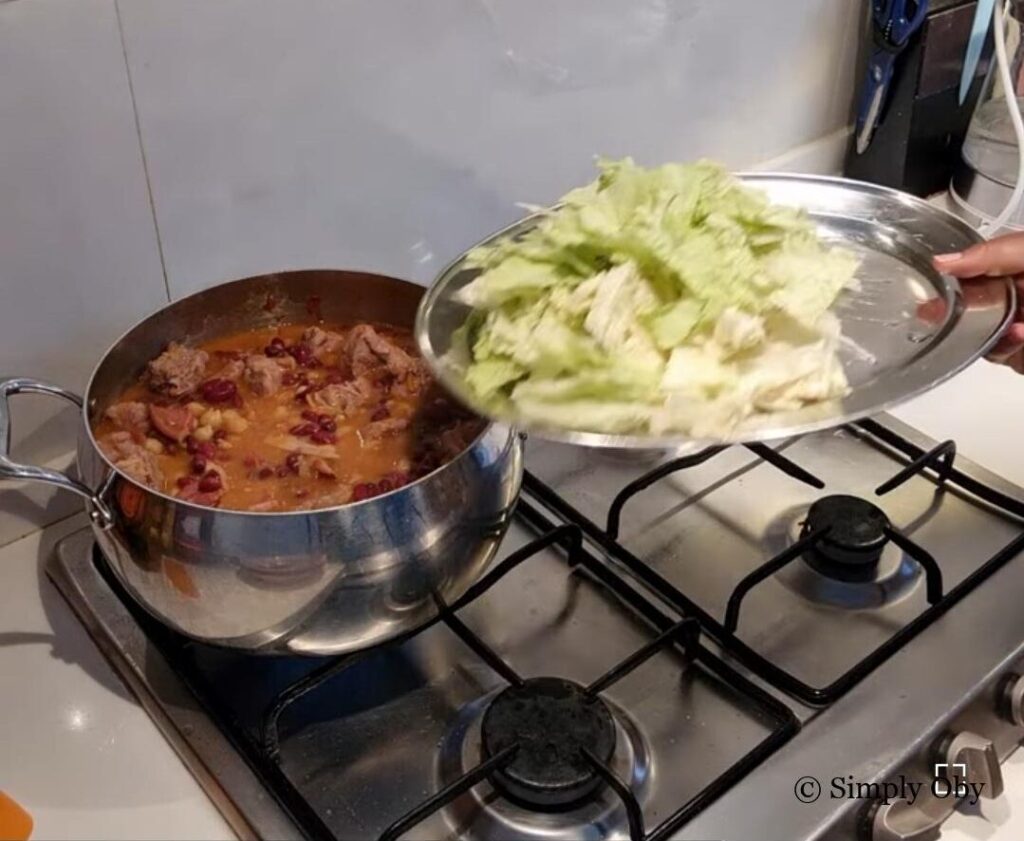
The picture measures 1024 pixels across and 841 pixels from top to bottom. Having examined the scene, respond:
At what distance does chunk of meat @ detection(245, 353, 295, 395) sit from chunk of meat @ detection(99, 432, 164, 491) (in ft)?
0.34

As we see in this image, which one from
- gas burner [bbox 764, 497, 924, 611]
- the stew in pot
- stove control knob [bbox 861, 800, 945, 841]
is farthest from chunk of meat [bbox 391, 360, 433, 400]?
stove control knob [bbox 861, 800, 945, 841]

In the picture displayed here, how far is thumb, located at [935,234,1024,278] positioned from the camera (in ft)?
2.87

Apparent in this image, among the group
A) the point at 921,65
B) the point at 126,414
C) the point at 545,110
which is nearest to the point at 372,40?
the point at 545,110

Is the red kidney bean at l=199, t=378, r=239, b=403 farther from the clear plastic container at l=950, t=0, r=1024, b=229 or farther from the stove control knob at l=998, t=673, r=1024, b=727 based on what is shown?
the clear plastic container at l=950, t=0, r=1024, b=229

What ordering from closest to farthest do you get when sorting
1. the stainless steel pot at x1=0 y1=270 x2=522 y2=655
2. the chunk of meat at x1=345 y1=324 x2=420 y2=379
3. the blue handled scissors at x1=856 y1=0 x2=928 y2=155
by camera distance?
the stainless steel pot at x1=0 y1=270 x2=522 y2=655, the chunk of meat at x1=345 y1=324 x2=420 y2=379, the blue handled scissors at x1=856 y1=0 x2=928 y2=155

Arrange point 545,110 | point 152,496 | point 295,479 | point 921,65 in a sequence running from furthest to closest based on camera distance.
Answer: point 921,65 → point 545,110 → point 295,479 → point 152,496

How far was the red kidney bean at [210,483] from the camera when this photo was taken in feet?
2.73

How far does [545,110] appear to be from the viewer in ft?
3.66

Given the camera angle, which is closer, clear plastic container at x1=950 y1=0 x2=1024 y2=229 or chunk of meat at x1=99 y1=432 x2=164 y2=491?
chunk of meat at x1=99 y1=432 x2=164 y2=491

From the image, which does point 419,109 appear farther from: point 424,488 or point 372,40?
point 424,488

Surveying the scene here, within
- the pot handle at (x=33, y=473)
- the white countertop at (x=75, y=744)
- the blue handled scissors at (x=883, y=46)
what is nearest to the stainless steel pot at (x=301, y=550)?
the pot handle at (x=33, y=473)

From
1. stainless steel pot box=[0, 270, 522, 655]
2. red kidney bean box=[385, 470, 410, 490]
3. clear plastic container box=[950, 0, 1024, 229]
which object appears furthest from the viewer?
clear plastic container box=[950, 0, 1024, 229]

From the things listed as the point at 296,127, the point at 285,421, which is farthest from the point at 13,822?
the point at 296,127

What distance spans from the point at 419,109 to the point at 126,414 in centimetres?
36
